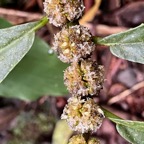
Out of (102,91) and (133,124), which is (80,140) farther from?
(102,91)

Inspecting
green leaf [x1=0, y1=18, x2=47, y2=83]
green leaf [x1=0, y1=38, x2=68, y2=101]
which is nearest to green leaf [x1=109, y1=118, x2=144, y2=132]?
green leaf [x1=0, y1=18, x2=47, y2=83]

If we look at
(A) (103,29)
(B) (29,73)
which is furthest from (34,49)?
(A) (103,29)

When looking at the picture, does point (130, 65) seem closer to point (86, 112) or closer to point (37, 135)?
point (37, 135)

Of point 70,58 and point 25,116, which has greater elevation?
point 70,58

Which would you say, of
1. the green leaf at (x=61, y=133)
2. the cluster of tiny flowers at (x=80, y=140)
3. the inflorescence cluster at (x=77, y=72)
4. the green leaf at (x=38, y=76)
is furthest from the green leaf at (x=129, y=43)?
the green leaf at (x=61, y=133)

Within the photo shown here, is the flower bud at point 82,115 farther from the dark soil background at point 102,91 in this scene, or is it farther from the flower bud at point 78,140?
the dark soil background at point 102,91

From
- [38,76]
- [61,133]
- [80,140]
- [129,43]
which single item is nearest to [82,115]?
[80,140]
